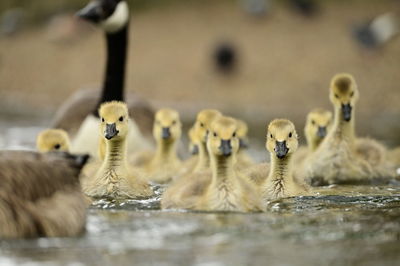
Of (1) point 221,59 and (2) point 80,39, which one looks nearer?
(1) point 221,59

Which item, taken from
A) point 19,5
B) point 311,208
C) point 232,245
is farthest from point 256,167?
point 19,5

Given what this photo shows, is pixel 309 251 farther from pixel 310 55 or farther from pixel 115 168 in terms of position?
pixel 310 55

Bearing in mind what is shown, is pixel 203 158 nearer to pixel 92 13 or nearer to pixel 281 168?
pixel 281 168

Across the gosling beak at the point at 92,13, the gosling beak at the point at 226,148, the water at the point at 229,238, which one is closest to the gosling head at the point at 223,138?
the gosling beak at the point at 226,148

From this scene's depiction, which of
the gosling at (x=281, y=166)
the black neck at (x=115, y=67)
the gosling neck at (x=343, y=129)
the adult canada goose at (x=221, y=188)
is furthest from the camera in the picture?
the black neck at (x=115, y=67)

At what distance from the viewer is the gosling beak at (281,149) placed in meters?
9.09

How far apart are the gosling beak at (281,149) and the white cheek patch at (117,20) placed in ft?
16.6

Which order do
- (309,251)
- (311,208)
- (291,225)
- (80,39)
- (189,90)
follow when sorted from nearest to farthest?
1. (309,251)
2. (291,225)
3. (311,208)
4. (189,90)
5. (80,39)

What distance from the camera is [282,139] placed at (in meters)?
9.16

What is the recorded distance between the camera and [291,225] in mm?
8078

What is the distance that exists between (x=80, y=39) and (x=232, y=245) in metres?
18.4

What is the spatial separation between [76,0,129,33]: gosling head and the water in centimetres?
452

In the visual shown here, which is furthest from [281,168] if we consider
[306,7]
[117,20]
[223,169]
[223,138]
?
[306,7]

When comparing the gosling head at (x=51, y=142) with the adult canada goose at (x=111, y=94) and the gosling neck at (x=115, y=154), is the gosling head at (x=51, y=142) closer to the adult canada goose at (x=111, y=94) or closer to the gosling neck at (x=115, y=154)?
the gosling neck at (x=115, y=154)
